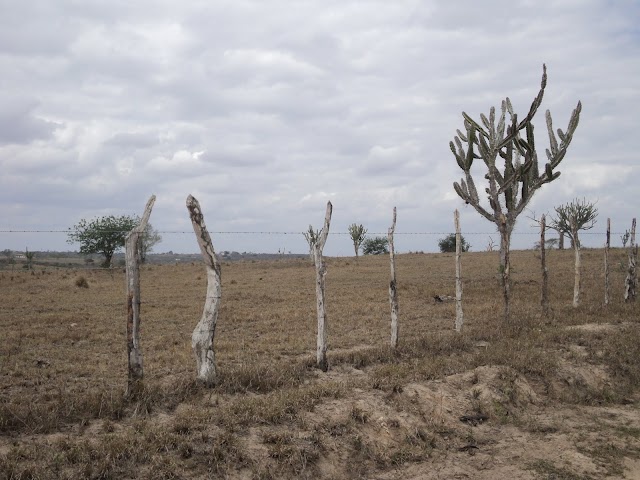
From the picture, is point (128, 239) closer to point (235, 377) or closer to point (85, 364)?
point (235, 377)

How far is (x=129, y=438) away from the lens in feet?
20.2

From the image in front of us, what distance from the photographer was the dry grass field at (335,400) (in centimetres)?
626


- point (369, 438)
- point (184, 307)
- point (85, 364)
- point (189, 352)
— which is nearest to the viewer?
point (369, 438)

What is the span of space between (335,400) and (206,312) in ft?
8.19

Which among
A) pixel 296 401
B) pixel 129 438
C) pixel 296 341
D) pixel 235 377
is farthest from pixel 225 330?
pixel 129 438

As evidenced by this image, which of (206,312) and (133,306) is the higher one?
(133,306)

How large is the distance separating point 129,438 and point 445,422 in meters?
4.59

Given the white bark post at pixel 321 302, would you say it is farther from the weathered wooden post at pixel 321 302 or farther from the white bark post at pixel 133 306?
the white bark post at pixel 133 306

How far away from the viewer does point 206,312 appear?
8453 millimetres

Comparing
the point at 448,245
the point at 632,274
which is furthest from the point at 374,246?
the point at 632,274

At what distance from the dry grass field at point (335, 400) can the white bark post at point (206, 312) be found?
27cm

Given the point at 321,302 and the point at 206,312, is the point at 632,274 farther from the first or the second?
the point at 206,312

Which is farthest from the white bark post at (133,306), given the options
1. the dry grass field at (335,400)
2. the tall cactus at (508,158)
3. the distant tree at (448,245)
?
the distant tree at (448,245)

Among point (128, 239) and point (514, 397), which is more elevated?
point (128, 239)
